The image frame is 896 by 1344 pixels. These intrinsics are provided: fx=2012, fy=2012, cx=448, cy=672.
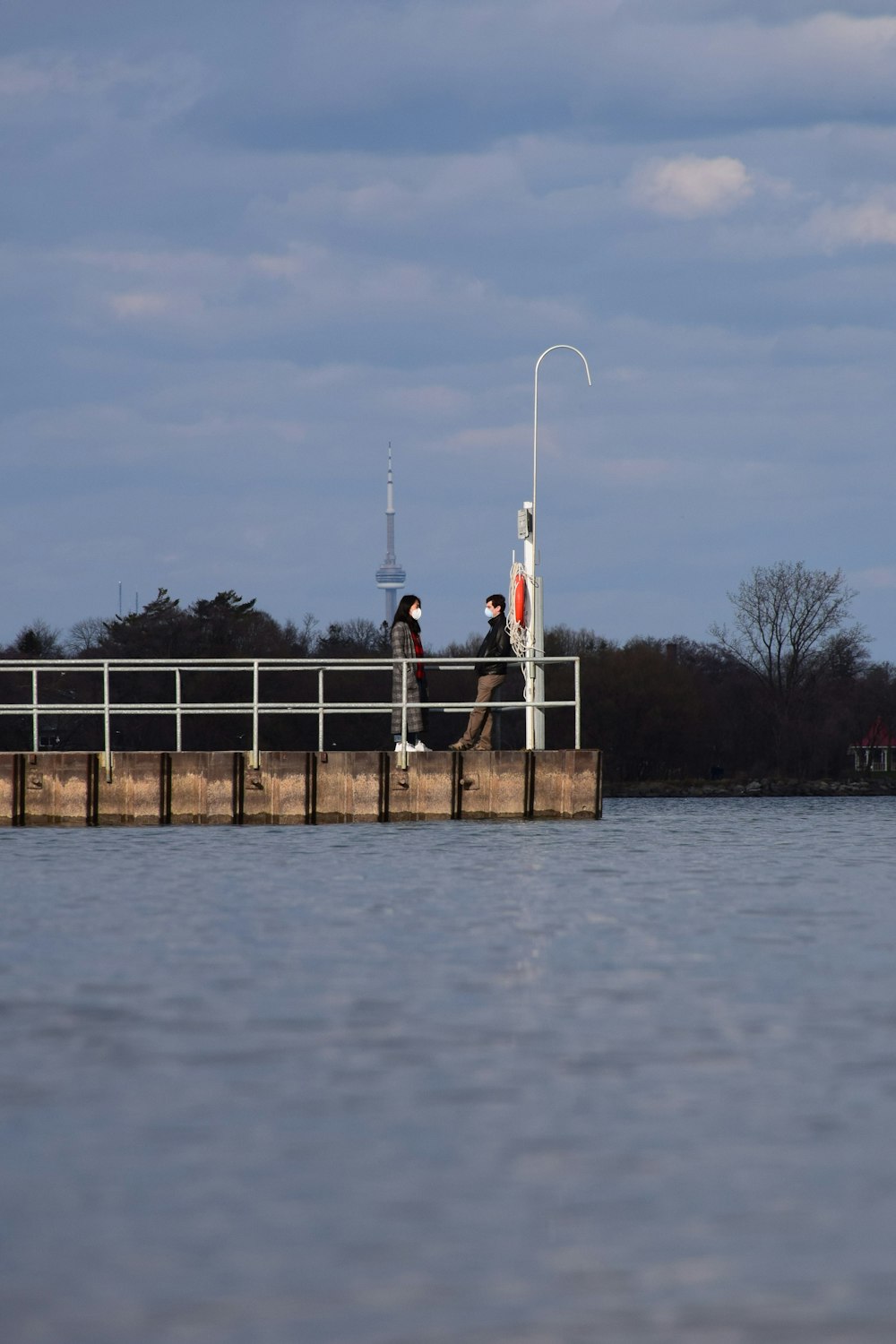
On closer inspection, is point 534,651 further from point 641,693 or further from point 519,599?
point 641,693


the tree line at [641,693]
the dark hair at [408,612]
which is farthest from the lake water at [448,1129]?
the tree line at [641,693]

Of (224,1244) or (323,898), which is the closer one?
(224,1244)

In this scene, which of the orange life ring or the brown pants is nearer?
the brown pants

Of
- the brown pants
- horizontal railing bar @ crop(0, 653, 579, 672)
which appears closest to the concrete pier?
the brown pants

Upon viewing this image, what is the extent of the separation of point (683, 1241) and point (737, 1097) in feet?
6.77

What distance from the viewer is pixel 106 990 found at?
10602 millimetres

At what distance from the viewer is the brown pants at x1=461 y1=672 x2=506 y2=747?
27172 millimetres

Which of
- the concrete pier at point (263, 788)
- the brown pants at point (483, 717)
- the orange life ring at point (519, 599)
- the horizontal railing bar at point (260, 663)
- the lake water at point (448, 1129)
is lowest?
the lake water at point (448, 1129)

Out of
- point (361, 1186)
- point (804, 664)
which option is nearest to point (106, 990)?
point (361, 1186)

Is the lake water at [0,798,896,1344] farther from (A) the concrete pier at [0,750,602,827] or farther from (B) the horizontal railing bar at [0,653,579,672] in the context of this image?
(A) the concrete pier at [0,750,602,827]

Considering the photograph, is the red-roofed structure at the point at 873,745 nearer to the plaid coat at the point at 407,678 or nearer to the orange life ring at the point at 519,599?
the orange life ring at the point at 519,599

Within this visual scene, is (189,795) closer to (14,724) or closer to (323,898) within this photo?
(323,898)

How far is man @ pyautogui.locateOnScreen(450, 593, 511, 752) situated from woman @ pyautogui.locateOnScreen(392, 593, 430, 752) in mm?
741

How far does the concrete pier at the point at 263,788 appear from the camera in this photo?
2800cm
